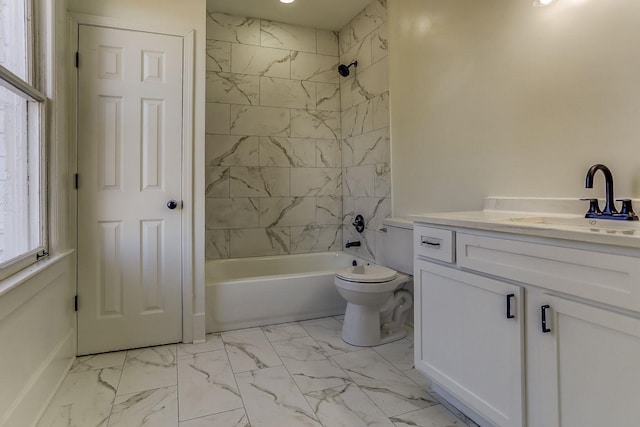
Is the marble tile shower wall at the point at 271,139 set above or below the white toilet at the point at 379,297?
above

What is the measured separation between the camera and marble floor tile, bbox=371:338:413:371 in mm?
Result: 2055

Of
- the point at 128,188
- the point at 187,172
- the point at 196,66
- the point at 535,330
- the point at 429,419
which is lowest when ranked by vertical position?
the point at 429,419

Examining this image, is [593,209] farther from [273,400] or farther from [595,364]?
[273,400]

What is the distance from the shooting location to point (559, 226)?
1184 mm

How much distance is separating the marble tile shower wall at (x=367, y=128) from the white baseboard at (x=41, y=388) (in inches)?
87.1

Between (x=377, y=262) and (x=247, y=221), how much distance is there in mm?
1228

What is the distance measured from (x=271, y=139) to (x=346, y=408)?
7.92ft

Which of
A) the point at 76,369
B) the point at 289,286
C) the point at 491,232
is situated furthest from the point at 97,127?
the point at 491,232

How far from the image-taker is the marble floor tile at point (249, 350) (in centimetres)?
206

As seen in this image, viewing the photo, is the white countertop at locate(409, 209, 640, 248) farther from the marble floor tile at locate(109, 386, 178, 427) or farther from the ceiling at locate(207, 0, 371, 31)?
the ceiling at locate(207, 0, 371, 31)

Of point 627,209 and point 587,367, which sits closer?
point 587,367

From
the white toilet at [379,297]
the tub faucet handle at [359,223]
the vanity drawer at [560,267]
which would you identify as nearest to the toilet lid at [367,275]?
the white toilet at [379,297]

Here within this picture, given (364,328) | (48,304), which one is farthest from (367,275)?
(48,304)

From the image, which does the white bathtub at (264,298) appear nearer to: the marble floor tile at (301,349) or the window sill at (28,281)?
the marble floor tile at (301,349)
